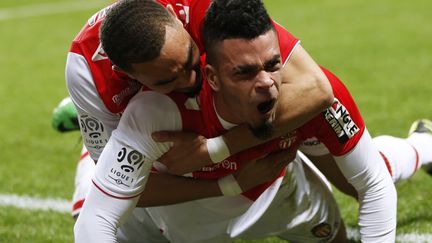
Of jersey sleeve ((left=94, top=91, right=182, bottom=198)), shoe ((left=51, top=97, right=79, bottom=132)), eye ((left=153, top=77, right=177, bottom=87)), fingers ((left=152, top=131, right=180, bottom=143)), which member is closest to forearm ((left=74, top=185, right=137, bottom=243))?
jersey sleeve ((left=94, top=91, right=182, bottom=198))

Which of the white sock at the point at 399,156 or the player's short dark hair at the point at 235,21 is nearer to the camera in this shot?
the player's short dark hair at the point at 235,21

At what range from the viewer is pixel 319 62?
7984mm

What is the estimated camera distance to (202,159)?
128 inches

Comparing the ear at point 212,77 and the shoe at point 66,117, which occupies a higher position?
the ear at point 212,77

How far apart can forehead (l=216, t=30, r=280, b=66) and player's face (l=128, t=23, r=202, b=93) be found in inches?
4.6

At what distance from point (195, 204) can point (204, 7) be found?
0.93 metres

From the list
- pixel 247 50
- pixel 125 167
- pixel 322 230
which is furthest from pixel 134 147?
pixel 322 230

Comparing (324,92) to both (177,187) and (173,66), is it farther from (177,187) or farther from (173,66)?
(177,187)

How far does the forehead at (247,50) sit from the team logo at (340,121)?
44 centimetres

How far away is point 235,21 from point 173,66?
268 mm

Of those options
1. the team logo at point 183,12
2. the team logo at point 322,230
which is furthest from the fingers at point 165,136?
the team logo at point 322,230

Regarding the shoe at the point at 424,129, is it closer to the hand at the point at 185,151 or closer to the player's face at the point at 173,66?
the hand at the point at 185,151

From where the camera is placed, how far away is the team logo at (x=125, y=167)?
3.06 meters

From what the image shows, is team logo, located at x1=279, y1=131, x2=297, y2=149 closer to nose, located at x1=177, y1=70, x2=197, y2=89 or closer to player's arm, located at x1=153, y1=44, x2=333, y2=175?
player's arm, located at x1=153, y1=44, x2=333, y2=175
